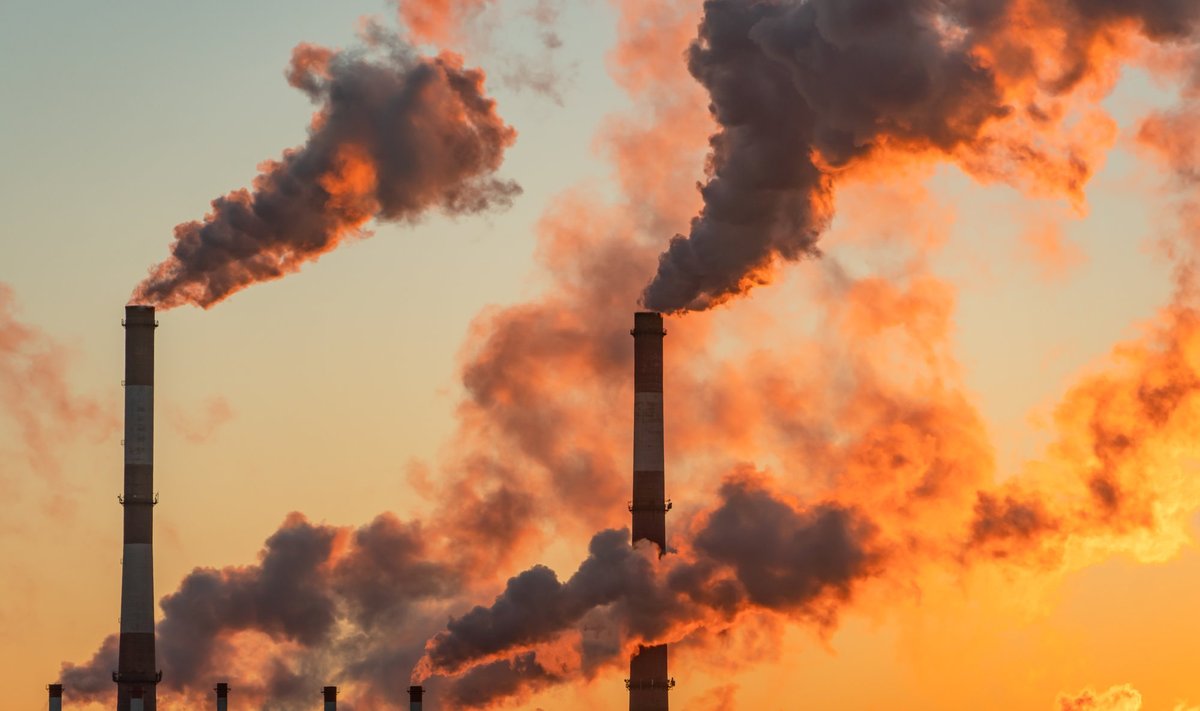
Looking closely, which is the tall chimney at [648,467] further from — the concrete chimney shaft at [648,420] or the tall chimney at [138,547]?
the tall chimney at [138,547]

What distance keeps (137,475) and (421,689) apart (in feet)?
33.8

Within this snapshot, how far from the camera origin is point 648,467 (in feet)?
260

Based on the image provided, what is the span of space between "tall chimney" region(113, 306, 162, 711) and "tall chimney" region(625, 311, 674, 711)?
44.0 ft

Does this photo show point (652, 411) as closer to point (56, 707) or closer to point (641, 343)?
point (641, 343)

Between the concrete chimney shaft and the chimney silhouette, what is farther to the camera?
the chimney silhouette

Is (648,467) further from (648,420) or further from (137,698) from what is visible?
(137,698)

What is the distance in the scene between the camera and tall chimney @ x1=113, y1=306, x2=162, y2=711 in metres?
83.6

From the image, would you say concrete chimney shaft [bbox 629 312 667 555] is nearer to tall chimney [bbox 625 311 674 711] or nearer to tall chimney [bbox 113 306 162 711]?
tall chimney [bbox 625 311 674 711]

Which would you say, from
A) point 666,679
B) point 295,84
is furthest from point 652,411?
point 295,84

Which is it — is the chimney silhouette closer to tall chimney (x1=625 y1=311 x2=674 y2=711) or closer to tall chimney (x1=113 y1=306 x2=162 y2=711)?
tall chimney (x1=113 y1=306 x2=162 y2=711)

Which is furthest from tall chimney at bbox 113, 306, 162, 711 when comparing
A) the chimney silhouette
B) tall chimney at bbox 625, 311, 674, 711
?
tall chimney at bbox 625, 311, 674, 711

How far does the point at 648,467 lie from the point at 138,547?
46.3 feet

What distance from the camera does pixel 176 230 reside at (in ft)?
275

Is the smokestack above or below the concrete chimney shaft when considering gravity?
below
